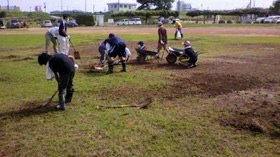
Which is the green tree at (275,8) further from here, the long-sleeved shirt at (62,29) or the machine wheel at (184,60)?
the long-sleeved shirt at (62,29)

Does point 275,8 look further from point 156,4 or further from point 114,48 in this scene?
point 114,48

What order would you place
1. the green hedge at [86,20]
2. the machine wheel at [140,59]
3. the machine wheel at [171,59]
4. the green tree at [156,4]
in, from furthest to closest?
the green tree at [156,4] → the green hedge at [86,20] → the machine wheel at [140,59] → the machine wheel at [171,59]

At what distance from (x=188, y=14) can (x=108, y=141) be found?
81253 millimetres

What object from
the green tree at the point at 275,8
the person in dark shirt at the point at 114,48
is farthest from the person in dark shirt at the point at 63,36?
the green tree at the point at 275,8

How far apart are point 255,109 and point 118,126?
3.29m

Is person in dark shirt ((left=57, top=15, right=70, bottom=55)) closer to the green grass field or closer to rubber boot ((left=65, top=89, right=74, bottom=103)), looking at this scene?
the green grass field

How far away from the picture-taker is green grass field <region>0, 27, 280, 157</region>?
6.06 metres

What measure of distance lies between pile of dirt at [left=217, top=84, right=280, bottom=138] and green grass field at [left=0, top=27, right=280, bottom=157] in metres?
0.28

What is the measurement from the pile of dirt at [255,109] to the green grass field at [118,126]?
0.93 feet

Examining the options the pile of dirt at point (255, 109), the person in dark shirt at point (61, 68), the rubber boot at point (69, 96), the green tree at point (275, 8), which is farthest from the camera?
the green tree at point (275, 8)

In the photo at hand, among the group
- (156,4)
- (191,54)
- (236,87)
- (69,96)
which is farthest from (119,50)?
(156,4)

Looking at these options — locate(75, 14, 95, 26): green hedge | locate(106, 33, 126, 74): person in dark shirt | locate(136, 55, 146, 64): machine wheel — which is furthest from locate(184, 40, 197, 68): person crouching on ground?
locate(75, 14, 95, 26): green hedge

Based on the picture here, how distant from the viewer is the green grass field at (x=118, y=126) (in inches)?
239

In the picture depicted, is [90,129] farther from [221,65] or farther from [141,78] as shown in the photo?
[221,65]
